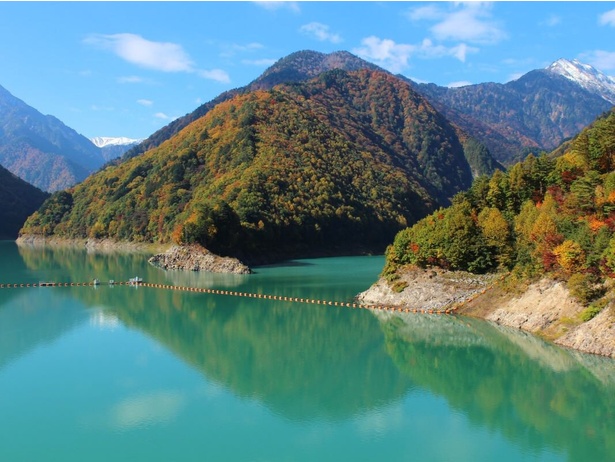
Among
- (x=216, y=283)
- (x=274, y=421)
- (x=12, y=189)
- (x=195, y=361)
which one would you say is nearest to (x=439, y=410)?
(x=274, y=421)

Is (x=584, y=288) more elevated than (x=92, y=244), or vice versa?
(x=92, y=244)

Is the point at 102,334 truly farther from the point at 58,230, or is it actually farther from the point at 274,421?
the point at 58,230

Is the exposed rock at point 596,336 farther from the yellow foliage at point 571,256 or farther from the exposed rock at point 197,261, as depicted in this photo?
the exposed rock at point 197,261

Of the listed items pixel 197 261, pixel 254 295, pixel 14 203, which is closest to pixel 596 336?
pixel 254 295

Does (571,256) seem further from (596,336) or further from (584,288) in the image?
(596,336)

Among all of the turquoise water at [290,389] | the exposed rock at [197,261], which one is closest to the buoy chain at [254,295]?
the turquoise water at [290,389]

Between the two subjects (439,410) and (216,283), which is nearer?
(439,410)
